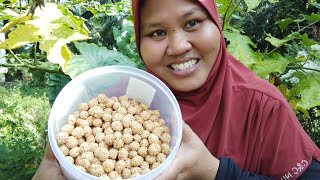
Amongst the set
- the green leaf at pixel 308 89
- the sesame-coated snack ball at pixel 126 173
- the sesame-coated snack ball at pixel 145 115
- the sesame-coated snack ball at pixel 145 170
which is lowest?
the green leaf at pixel 308 89

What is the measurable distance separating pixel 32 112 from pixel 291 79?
4815 millimetres

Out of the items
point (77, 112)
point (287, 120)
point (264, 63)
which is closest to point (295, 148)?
point (287, 120)

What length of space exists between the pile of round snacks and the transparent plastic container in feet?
0.07

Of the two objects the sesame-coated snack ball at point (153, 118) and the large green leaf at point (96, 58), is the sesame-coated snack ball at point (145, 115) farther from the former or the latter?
the large green leaf at point (96, 58)

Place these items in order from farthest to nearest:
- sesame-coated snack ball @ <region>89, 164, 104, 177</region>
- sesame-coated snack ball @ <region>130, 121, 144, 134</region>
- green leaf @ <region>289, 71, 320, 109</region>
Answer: green leaf @ <region>289, 71, 320, 109</region> → sesame-coated snack ball @ <region>130, 121, 144, 134</region> → sesame-coated snack ball @ <region>89, 164, 104, 177</region>

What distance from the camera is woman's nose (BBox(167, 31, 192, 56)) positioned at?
921mm

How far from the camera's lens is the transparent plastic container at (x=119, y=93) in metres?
0.83

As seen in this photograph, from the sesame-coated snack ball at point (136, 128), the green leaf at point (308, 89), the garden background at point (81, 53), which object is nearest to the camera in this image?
the sesame-coated snack ball at point (136, 128)

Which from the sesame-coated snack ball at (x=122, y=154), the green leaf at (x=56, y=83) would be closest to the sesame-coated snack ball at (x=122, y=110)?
the sesame-coated snack ball at (x=122, y=154)

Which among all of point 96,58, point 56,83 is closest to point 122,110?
point 96,58

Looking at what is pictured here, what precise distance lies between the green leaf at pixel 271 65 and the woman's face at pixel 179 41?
37 cm

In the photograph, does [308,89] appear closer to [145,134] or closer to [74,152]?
[145,134]

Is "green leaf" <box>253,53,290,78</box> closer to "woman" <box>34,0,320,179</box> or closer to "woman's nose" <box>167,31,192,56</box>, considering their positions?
"woman" <box>34,0,320,179</box>

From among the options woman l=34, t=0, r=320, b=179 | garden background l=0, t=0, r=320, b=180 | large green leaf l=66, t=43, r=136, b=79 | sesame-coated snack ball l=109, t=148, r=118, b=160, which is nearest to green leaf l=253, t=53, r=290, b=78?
garden background l=0, t=0, r=320, b=180
